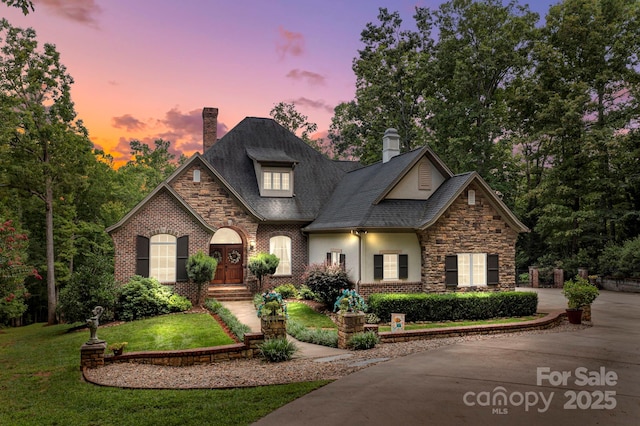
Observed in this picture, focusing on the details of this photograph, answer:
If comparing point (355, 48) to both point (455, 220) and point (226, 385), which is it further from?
point (226, 385)

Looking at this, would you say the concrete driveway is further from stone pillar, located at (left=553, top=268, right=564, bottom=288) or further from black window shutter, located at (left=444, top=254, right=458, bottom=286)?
stone pillar, located at (left=553, top=268, right=564, bottom=288)

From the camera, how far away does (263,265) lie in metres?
20.6

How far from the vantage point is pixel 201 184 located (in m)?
21.3

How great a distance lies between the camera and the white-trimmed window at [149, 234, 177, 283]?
63.3 feet

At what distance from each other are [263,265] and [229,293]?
6.64 feet

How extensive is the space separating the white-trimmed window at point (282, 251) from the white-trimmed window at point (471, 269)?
789cm

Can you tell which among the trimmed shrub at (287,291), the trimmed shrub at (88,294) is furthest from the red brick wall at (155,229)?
the trimmed shrub at (287,291)

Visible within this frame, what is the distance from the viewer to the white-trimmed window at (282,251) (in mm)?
22781

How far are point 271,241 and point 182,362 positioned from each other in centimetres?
1206

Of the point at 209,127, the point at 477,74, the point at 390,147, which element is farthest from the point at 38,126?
the point at 477,74

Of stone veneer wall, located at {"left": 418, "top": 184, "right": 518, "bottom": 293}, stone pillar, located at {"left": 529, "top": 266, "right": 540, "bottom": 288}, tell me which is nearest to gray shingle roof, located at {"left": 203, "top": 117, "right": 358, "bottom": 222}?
stone veneer wall, located at {"left": 418, "top": 184, "right": 518, "bottom": 293}

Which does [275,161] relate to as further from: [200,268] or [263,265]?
[200,268]

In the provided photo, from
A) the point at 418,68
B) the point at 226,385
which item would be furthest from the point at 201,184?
the point at 418,68

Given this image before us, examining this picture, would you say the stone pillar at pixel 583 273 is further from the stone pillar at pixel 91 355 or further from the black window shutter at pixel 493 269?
the stone pillar at pixel 91 355
